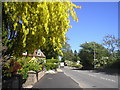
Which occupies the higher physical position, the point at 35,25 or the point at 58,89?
the point at 35,25

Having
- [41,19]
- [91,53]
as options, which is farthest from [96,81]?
[91,53]

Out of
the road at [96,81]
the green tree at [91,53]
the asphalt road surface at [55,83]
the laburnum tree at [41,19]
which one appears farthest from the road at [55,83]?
the green tree at [91,53]

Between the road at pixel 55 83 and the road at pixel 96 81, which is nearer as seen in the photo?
the road at pixel 55 83

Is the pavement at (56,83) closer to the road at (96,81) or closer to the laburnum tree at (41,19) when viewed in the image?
the road at (96,81)

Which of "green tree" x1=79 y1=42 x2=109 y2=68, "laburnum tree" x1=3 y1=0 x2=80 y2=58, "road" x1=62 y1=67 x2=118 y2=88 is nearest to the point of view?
"laburnum tree" x1=3 y1=0 x2=80 y2=58

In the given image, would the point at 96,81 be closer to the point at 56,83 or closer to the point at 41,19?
the point at 56,83

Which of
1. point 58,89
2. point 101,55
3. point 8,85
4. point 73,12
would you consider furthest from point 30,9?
point 101,55

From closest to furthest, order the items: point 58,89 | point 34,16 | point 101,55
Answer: point 34,16
point 58,89
point 101,55

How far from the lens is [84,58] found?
239 ft

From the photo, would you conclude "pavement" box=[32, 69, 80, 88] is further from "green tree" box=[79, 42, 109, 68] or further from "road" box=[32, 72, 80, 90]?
"green tree" box=[79, 42, 109, 68]

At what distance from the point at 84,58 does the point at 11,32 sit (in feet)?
217

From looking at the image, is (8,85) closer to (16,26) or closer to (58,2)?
(16,26)

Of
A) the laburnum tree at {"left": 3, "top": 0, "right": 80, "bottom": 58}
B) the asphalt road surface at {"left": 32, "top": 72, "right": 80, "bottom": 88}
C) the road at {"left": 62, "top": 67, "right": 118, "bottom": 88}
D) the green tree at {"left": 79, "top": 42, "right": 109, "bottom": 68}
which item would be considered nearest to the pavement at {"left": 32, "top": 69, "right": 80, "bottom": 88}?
the asphalt road surface at {"left": 32, "top": 72, "right": 80, "bottom": 88}

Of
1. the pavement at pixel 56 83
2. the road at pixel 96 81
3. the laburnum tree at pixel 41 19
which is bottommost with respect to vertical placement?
the road at pixel 96 81
